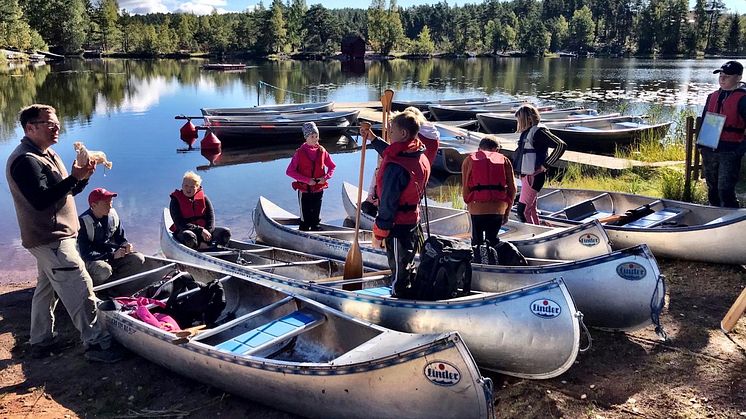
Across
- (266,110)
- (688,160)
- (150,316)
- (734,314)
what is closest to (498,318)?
(734,314)

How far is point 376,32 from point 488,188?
104 meters

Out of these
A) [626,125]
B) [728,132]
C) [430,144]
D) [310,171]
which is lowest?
[310,171]

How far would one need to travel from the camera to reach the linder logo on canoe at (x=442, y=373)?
12.5 ft

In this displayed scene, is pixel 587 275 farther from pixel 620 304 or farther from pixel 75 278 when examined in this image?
pixel 75 278

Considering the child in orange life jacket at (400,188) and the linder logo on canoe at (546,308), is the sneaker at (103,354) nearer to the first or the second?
the child in orange life jacket at (400,188)

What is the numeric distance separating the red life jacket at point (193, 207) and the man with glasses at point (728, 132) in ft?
21.6

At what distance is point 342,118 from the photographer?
72.7 ft

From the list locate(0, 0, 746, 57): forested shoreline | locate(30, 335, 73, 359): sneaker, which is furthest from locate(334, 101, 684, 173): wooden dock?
locate(0, 0, 746, 57): forested shoreline

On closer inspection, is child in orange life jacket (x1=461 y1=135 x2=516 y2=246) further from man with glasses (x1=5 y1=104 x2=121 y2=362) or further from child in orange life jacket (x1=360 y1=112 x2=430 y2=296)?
man with glasses (x1=5 y1=104 x2=121 y2=362)

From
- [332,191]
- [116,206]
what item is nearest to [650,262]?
[332,191]

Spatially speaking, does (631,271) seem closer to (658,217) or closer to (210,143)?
(658,217)

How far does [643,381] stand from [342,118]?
60.6 feet

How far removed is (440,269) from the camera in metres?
5.14

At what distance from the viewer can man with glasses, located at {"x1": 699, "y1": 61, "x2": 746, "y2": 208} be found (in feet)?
23.6
